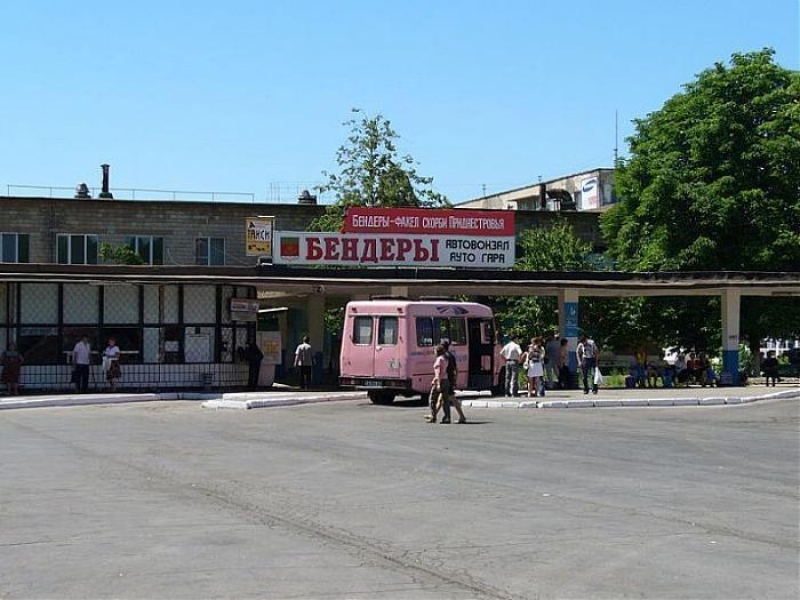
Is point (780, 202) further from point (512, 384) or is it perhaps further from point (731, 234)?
point (512, 384)

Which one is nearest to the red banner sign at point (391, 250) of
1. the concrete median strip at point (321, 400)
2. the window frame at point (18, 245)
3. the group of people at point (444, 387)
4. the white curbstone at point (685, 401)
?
the concrete median strip at point (321, 400)

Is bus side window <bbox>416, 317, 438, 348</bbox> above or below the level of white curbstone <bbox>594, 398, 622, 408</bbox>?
above

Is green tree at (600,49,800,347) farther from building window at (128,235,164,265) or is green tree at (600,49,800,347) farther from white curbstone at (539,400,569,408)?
building window at (128,235,164,265)

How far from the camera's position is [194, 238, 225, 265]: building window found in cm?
5675

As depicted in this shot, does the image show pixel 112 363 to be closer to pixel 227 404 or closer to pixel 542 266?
pixel 227 404

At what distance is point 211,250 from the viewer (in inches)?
2243

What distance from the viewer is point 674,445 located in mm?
19125

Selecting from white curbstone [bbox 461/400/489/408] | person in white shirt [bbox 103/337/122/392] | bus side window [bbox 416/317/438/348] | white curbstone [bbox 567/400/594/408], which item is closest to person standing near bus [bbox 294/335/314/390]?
person in white shirt [bbox 103/337/122/392]

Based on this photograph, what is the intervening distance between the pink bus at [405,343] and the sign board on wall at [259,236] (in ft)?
31.2

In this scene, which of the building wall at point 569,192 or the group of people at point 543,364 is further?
the building wall at point 569,192

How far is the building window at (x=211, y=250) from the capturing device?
56.8m

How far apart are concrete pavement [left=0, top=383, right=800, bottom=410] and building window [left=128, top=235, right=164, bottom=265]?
22.8 m

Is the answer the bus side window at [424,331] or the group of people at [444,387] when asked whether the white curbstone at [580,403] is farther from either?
the group of people at [444,387]

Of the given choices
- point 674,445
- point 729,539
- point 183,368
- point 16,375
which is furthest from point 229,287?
point 729,539
